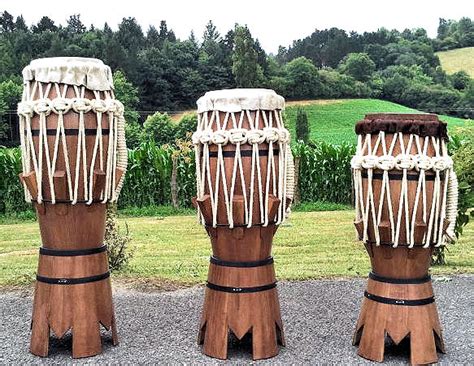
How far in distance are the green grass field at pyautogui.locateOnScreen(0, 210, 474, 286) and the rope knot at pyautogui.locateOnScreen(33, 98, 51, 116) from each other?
2647mm

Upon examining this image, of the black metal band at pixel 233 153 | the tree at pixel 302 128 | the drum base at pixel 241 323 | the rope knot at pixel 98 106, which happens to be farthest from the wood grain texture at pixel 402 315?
the tree at pixel 302 128

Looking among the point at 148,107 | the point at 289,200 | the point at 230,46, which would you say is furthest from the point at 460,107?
the point at 289,200

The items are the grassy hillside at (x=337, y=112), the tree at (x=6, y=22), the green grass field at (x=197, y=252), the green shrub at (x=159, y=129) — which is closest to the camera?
the green grass field at (x=197, y=252)

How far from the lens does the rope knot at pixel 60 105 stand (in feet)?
12.7

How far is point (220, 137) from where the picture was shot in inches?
154

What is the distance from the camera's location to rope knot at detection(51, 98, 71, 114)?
3.86 metres

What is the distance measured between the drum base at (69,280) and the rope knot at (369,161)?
1.84m

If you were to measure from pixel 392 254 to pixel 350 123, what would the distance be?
41.4 meters

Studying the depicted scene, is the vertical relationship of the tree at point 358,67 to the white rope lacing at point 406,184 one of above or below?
above

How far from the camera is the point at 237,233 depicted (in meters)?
3.94

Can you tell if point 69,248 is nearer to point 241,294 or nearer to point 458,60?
point 241,294

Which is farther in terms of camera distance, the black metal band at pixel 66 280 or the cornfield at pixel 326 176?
the cornfield at pixel 326 176

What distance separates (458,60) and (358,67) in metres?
20.3

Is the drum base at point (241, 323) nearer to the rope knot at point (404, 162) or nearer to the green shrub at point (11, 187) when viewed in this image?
the rope knot at point (404, 162)
